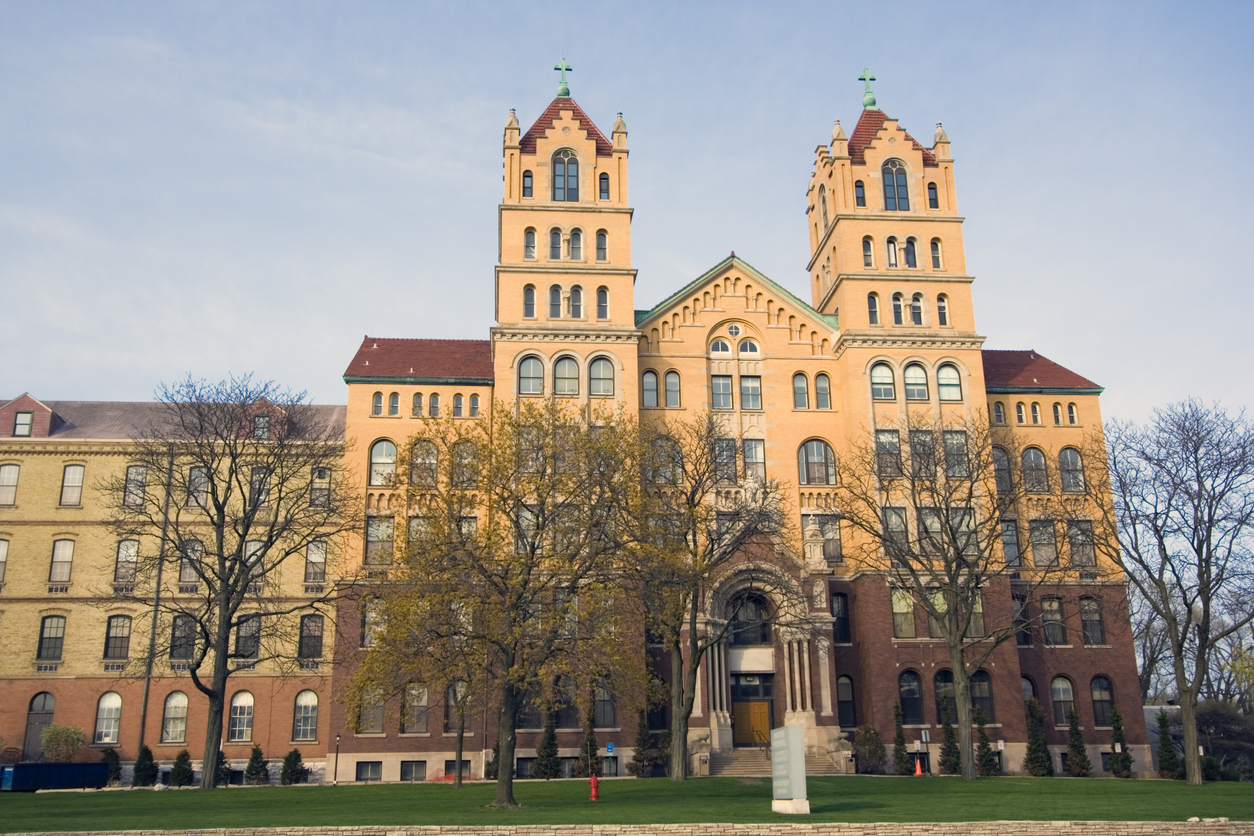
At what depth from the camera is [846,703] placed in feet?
156

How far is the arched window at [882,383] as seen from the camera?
1982 inches

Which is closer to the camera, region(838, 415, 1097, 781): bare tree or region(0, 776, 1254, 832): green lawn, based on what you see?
region(0, 776, 1254, 832): green lawn

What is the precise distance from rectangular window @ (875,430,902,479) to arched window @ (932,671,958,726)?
8957 mm

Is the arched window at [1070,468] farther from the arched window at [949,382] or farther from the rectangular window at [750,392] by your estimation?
the rectangular window at [750,392]

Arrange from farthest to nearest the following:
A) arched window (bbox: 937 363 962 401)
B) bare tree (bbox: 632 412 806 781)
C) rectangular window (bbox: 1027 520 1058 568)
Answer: arched window (bbox: 937 363 962 401)
rectangular window (bbox: 1027 520 1058 568)
bare tree (bbox: 632 412 806 781)

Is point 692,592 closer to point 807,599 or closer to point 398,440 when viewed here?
point 807,599


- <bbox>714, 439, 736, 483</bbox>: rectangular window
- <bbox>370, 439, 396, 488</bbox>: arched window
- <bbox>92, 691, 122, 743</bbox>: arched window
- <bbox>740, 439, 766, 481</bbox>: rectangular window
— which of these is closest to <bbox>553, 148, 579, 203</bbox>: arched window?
<bbox>370, 439, 396, 488</bbox>: arched window

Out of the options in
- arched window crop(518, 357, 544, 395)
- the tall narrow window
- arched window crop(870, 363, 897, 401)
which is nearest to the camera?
arched window crop(518, 357, 544, 395)

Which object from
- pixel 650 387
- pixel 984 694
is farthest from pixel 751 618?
pixel 650 387

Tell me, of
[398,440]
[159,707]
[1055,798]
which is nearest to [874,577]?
[1055,798]

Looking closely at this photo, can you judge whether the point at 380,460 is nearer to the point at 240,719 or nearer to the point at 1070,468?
the point at 240,719

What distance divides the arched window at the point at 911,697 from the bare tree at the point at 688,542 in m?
5.86

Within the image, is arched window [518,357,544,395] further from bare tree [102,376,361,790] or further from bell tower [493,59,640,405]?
bare tree [102,376,361,790]

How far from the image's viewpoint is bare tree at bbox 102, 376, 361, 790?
38531 millimetres
